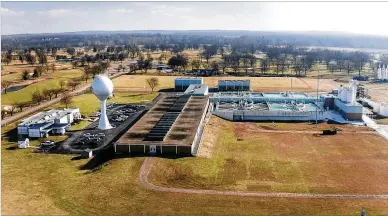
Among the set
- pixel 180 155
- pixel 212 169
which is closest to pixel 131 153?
pixel 180 155

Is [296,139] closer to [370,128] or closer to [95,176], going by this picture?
[370,128]

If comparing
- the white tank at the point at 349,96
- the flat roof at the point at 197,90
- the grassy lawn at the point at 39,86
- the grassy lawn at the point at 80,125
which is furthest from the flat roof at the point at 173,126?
the grassy lawn at the point at 39,86

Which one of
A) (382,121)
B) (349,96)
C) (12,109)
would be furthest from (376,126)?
(12,109)

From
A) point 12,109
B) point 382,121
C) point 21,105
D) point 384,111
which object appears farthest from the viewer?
point 21,105

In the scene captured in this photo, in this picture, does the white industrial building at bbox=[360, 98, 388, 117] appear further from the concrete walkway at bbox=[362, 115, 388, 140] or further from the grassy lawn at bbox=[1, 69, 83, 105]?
the grassy lawn at bbox=[1, 69, 83, 105]

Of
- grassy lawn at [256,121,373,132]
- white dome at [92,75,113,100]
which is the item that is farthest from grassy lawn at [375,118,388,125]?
white dome at [92,75,113,100]

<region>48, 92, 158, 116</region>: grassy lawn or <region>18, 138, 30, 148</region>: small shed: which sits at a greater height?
<region>48, 92, 158, 116</region>: grassy lawn

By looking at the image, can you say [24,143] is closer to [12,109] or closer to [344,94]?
[12,109]
